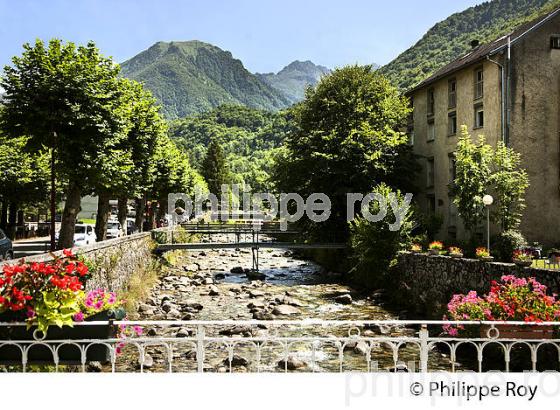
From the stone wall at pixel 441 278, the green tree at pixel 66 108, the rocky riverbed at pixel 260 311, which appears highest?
the green tree at pixel 66 108

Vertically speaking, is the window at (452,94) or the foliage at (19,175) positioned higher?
the window at (452,94)

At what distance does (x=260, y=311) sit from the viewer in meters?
25.7

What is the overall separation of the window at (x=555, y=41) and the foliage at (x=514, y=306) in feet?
68.1

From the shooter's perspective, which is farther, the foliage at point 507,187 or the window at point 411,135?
the window at point 411,135

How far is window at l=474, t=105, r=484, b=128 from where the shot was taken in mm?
34062

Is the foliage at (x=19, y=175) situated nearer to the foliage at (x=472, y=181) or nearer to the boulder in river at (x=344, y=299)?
the boulder in river at (x=344, y=299)

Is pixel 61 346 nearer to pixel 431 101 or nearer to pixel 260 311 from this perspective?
pixel 260 311

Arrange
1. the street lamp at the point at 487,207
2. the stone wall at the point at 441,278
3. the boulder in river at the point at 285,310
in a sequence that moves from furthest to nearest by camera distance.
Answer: the boulder in river at the point at 285,310
the street lamp at the point at 487,207
the stone wall at the point at 441,278

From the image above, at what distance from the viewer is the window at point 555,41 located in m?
31.5

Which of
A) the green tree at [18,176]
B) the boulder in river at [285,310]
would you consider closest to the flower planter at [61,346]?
the boulder in river at [285,310]

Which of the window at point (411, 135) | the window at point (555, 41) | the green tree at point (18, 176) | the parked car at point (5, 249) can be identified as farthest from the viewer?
the window at point (411, 135)

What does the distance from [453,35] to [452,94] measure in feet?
340
